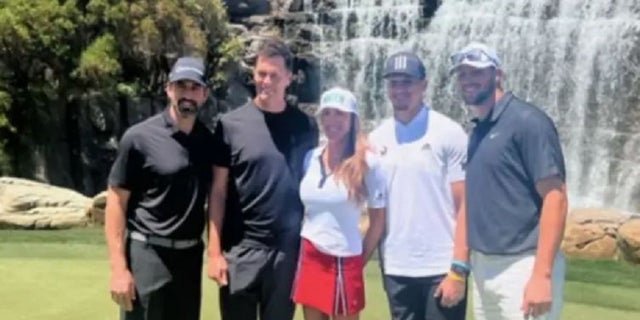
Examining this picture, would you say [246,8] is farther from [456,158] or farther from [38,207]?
[456,158]

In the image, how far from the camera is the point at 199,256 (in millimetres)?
4941

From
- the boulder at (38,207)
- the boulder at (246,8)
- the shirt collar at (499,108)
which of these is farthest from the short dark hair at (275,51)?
the boulder at (246,8)

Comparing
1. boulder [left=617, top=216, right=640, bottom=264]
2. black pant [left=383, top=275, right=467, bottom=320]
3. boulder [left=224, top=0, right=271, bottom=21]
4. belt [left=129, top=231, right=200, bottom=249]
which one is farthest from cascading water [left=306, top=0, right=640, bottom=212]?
belt [left=129, top=231, right=200, bottom=249]

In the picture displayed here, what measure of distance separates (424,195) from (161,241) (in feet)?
4.17

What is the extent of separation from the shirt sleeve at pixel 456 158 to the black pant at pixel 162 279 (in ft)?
4.24

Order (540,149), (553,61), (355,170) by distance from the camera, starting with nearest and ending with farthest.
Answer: (540,149) → (355,170) → (553,61)

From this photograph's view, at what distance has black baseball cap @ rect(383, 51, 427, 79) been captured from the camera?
4652mm

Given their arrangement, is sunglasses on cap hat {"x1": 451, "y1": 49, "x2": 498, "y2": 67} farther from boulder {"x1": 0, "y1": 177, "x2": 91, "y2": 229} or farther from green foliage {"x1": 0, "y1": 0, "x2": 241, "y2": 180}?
green foliage {"x1": 0, "y1": 0, "x2": 241, "y2": 180}

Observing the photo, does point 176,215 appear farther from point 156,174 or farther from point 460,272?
point 460,272

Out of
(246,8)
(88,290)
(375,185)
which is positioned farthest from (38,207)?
(246,8)

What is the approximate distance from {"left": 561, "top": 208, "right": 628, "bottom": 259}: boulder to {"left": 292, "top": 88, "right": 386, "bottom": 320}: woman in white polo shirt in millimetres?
8246

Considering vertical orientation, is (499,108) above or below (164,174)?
above

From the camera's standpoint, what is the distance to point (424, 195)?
4.61 m

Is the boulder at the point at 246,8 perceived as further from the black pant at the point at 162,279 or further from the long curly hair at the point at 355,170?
the long curly hair at the point at 355,170
